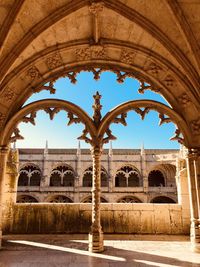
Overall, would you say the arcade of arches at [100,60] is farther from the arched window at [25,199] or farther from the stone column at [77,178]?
the arched window at [25,199]

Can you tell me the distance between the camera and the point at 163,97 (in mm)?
4820

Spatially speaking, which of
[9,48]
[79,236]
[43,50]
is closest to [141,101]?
[43,50]

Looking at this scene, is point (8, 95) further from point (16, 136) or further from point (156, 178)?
point (156, 178)

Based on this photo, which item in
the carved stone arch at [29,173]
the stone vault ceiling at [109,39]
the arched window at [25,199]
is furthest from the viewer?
the carved stone arch at [29,173]

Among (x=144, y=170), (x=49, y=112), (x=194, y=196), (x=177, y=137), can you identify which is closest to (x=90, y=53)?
(x=49, y=112)

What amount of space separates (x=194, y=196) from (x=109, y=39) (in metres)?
3.00

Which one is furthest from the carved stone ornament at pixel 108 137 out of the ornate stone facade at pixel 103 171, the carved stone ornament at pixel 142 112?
the ornate stone facade at pixel 103 171

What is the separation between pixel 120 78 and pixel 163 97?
0.87m

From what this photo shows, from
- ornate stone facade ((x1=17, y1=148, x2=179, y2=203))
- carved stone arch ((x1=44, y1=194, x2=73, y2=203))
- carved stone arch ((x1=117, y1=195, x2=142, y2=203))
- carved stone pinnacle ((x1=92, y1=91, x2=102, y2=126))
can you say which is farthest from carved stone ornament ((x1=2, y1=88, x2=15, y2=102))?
carved stone arch ((x1=117, y1=195, x2=142, y2=203))

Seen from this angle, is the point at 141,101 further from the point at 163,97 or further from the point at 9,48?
the point at 9,48

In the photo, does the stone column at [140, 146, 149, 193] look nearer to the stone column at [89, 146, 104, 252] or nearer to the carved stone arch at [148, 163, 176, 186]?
the carved stone arch at [148, 163, 176, 186]

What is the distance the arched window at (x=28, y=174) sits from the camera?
2452 centimetres

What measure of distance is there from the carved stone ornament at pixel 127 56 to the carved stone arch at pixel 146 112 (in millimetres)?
760

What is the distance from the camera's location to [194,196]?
164 inches
